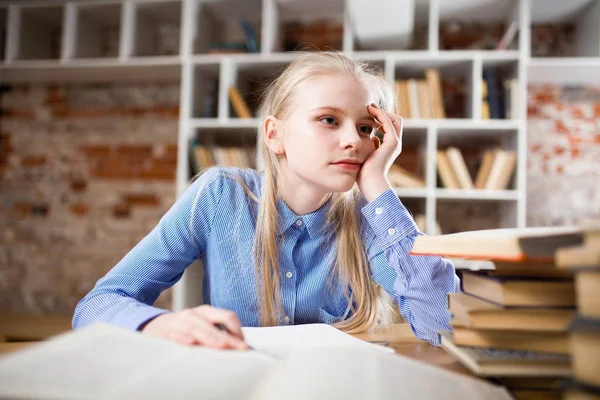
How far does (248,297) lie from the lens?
3.89 ft

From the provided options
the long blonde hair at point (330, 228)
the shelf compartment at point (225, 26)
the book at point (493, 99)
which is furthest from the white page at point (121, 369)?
the shelf compartment at point (225, 26)

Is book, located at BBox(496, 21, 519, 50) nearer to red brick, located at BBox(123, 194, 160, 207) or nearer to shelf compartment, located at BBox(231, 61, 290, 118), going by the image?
shelf compartment, located at BBox(231, 61, 290, 118)

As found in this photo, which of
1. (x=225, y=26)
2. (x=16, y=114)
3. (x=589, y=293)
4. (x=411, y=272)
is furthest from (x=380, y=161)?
(x=16, y=114)

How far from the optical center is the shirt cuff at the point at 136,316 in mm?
695

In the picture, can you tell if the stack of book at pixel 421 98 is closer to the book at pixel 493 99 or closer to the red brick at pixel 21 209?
the book at pixel 493 99

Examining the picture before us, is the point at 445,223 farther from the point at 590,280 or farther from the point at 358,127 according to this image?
the point at 590,280

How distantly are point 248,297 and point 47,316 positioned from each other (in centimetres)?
262

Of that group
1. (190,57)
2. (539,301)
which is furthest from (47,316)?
(539,301)

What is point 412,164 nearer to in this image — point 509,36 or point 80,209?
point 509,36

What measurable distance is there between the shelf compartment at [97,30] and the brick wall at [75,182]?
28 cm

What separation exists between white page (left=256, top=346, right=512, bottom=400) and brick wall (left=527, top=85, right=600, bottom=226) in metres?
2.89

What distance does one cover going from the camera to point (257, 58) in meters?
2.84

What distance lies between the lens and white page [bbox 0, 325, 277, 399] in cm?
38

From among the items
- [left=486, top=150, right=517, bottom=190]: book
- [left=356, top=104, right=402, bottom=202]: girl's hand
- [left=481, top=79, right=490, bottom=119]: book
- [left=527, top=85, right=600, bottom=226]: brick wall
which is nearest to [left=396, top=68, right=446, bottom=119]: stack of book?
[left=481, top=79, right=490, bottom=119]: book
